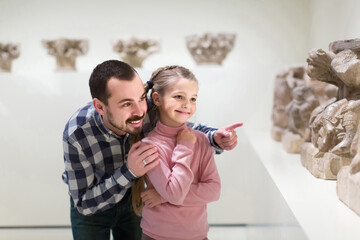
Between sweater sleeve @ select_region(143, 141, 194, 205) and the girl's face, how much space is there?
0.09 meters

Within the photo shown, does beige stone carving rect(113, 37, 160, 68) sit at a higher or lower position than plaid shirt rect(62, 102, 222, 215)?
higher

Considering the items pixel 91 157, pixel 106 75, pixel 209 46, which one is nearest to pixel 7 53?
pixel 209 46

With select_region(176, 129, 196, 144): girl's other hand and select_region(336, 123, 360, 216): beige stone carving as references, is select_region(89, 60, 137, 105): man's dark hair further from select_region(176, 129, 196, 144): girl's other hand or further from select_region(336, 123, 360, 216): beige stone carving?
select_region(336, 123, 360, 216): beige stone carving

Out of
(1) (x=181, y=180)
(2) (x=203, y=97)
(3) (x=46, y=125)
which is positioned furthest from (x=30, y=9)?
(1) (x=181, y=180)

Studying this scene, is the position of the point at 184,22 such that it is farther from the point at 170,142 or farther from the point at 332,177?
the point at 170,142

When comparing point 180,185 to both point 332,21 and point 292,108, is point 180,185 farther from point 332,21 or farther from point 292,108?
point 332,21

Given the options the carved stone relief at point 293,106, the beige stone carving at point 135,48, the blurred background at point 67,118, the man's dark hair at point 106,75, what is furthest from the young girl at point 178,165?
the beige stone carving at point 135,48

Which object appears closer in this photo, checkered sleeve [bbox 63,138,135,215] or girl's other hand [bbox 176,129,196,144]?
girl's other hand [bbox 176,129,196,144]

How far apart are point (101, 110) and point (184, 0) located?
3.13 m

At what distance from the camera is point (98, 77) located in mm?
1281

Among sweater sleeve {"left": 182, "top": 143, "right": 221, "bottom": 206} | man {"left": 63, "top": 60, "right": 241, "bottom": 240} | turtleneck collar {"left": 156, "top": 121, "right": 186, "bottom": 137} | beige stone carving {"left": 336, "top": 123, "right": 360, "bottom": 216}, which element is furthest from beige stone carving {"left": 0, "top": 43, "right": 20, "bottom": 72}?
beige stone carving {"left": 336, "top": 123, "right": 360, "bottom": 216}

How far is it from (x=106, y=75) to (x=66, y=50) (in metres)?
2.03

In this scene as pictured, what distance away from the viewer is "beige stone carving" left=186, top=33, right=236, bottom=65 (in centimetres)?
316

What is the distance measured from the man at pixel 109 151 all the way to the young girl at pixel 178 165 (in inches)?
2.1
